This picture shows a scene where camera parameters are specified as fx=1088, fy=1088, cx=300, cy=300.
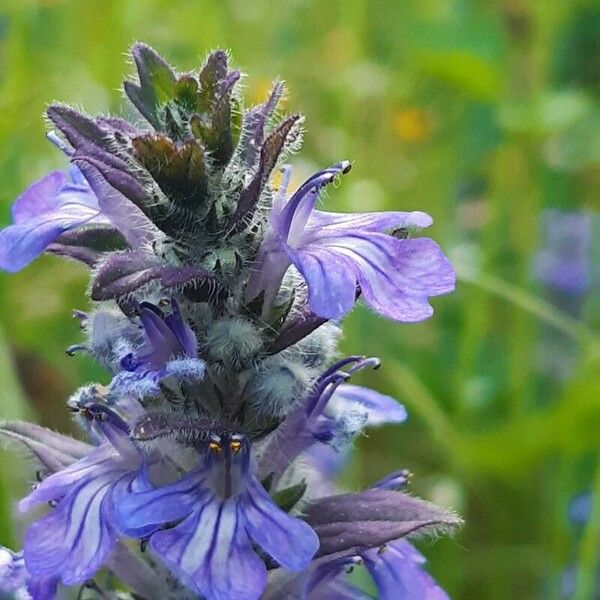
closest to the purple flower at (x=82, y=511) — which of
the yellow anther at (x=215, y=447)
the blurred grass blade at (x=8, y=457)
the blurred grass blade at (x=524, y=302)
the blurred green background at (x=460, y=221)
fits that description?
the yellow anther at (x=215, y=447)

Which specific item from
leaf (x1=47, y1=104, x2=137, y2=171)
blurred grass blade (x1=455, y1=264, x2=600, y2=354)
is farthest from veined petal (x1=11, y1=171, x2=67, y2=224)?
blurred grass blade (x1=455, y1=264, x2=600, y2=354)

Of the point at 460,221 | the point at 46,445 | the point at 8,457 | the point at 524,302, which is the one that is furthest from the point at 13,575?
the point at 460,221

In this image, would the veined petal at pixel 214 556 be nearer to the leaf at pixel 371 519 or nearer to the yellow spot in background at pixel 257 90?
the leaf at pixel 371 519

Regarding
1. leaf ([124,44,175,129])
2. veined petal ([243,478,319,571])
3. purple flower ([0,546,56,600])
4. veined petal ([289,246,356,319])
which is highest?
leaf ([124,44,175,129])

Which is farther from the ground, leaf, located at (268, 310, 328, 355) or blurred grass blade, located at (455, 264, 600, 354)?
blurred grass blade, located at (455, 264, 600, 354)

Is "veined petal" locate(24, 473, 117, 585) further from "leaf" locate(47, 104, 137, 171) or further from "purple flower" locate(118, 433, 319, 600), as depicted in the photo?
"leaf" locate(47, 104, 137, 171)

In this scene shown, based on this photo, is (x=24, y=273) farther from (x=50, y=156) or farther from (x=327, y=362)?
(x=327, y=362)

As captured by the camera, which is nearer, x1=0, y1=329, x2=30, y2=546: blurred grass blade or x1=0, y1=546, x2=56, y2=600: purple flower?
x1=0, y1=546, x2=56, y2=600: purple flower
